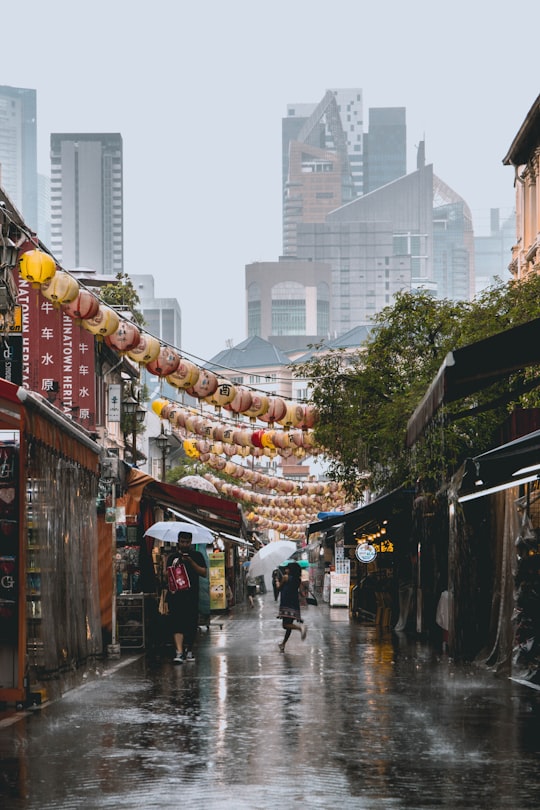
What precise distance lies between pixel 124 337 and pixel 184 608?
5096 millimetres

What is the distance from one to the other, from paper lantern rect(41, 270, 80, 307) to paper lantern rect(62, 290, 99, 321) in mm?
517

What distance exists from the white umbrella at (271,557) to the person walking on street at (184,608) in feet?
68.6

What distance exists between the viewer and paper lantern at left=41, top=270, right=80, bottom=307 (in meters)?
22.6

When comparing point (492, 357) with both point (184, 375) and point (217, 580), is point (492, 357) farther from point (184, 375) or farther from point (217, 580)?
point (217, 580)

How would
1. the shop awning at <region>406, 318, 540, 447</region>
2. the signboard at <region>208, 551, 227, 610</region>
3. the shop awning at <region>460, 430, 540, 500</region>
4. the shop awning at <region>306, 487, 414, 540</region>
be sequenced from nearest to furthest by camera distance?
1. the shop awning at <region>406, 318, 540, 447</region>
2. the shop awning at <region>460, 430, 540, 500</region>
3. the shop awning at <region>306, 487, 414, 540</region>
4. the signboard at <region>208, 551, 227, 610</region>

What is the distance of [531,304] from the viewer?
2748cm

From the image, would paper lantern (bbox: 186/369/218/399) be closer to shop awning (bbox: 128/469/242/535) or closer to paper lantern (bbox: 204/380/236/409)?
paper lantern (bbox: 204/380/236/409)

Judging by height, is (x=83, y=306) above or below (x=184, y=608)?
above

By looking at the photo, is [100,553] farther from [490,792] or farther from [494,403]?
[490,792]

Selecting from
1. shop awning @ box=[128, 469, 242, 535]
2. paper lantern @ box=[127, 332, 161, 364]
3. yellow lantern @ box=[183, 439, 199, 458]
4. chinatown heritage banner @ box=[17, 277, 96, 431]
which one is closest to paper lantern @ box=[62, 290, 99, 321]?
paper lantern @ box=[127, 332, 161, 364]

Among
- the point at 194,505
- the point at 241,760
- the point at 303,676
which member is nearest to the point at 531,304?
the point at 194,505

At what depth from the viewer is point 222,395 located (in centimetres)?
2961

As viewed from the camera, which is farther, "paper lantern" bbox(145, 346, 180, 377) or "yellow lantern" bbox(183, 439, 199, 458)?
"yellow lantern" bbox(183, 439, 199, 458)

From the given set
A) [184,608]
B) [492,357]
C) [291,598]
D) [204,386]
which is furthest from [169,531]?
[492,357]
